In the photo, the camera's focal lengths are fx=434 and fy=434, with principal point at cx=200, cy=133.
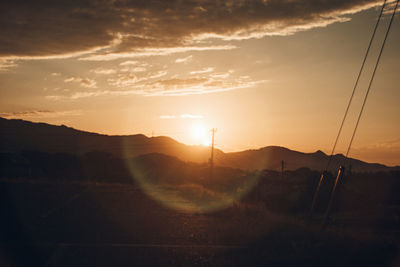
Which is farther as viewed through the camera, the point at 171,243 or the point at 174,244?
the point at 171,243

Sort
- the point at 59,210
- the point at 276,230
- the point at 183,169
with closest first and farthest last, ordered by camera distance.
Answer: the point at 276,230 → the point at 59,210 → the point at 183,169

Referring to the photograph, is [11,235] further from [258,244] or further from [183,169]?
[183,169]

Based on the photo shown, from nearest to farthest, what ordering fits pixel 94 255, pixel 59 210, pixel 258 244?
pixel 94 255 < pixel 258 244 < pixel 59 210

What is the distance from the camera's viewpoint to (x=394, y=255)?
1209 centimetres

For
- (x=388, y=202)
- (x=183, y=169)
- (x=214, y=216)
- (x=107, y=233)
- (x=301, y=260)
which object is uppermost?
(x=301, y=260)

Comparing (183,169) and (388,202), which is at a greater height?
(388,202)

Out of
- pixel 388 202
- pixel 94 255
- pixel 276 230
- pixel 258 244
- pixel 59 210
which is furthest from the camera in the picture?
pixel 388 202

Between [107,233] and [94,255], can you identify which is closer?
[94,255]

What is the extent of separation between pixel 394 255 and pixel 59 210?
15613 millimetres

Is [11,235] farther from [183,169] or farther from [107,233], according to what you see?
[183,169]

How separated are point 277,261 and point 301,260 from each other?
0.71 meters

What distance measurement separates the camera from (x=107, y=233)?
14.8 meters

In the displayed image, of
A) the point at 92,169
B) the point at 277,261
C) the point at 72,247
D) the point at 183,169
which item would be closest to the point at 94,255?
the point at 72,247

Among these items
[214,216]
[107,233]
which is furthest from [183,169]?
[107,233]
